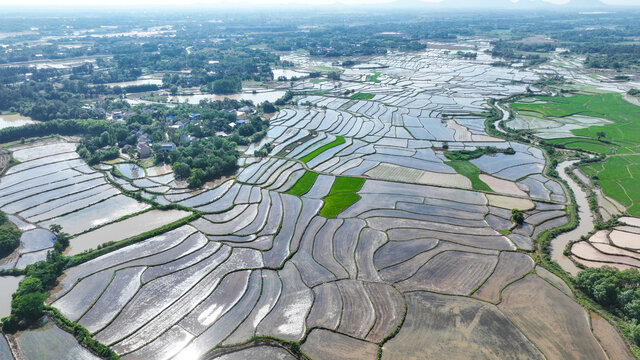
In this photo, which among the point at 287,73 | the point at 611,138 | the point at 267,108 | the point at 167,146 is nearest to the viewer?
the point at 167,146

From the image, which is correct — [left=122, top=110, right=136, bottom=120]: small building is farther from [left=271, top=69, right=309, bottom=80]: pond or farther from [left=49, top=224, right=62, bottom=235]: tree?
[left=271, top=69, right=309, bottom=80]: pond

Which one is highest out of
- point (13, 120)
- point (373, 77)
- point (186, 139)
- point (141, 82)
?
point (373, 77)

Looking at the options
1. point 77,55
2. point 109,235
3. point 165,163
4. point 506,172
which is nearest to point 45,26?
point 77,55

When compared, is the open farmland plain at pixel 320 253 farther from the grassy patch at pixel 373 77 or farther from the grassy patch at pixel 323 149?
the grassy patch at pixel 373 77

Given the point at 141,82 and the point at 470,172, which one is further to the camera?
the point at 141,82

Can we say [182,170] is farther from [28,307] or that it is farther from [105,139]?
[28,307]

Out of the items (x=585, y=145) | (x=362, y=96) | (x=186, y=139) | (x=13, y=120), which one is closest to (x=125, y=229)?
(x=186, y=139)

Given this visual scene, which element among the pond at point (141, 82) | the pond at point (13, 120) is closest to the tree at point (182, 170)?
the pond at point (13, 120)

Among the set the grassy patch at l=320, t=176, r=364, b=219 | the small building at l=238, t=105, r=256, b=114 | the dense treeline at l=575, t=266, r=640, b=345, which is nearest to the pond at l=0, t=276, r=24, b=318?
the grassy patch at l=320, t=176, r=364, b=219
